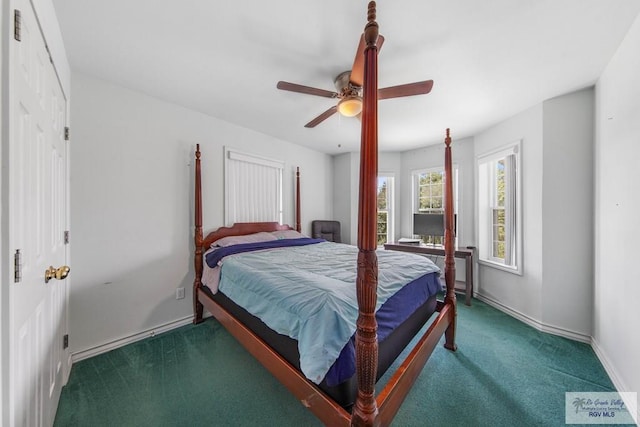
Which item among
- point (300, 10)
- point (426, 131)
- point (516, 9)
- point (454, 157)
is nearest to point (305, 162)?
point (426, 131)

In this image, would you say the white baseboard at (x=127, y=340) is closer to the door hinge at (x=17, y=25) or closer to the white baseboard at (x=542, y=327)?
the door hinge at (x=17, y=25)

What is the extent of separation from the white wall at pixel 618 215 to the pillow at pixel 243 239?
319 centimetres

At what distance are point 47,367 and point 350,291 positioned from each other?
5.71ft

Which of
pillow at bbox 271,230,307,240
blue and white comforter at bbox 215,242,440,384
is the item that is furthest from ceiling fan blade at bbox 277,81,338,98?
pillow at bbox 271,230,307,240

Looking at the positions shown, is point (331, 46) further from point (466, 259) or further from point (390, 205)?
point (390, 205)

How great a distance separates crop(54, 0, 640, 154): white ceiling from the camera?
4.58ft

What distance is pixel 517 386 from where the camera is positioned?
1.71m

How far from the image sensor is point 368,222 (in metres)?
0.89

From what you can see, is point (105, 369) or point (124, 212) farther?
point (124, 212)

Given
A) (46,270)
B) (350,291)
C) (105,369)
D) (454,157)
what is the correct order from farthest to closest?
1. (454,157)
2. (105,369)
3. (350,291)
4. (46,270)

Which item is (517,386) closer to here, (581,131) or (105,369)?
(581,131)

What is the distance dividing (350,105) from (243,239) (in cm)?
194

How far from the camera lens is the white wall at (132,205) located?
80.7 inches

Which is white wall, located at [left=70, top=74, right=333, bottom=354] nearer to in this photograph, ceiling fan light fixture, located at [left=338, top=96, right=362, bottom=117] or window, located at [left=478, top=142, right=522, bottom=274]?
ceiling fan light fixture, located at [left=338, top=96, right=362, bottom=117]
